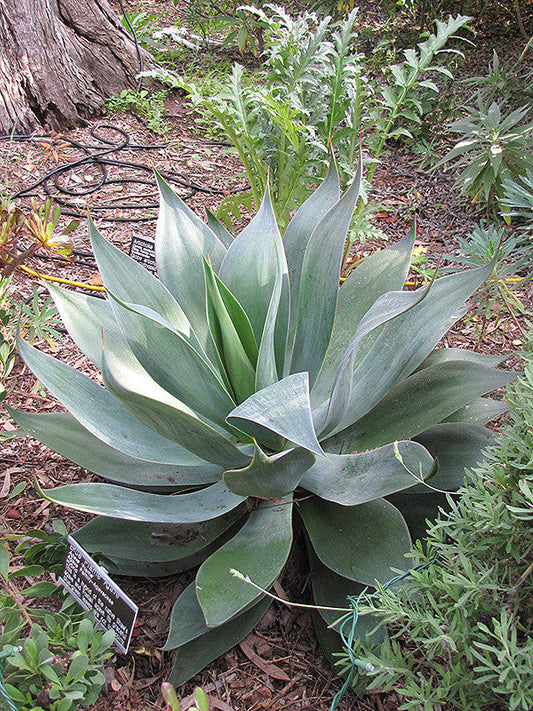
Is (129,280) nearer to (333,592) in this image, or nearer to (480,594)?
(333,592)

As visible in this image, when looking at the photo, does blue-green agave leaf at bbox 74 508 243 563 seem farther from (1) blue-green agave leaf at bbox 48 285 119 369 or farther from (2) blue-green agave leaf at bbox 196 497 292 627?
(1) blue-green agave leaf at bbox 48 285 119 369

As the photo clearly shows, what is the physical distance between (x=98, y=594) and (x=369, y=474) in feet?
2.06

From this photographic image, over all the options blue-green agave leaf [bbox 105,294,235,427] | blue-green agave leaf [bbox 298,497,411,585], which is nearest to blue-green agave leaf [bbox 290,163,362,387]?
blue-green agave leaf [bbox 105,294,235,427]

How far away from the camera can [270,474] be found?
1.15 metres

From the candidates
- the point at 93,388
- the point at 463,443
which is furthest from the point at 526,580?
the point at 93,388

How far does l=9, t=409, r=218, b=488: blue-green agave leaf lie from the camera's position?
141 cm

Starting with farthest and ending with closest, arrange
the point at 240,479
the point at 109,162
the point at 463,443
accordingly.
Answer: the point at 109,162 → the point at 463,443 → the point at 240,479

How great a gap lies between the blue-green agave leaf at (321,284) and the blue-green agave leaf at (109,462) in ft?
1.30

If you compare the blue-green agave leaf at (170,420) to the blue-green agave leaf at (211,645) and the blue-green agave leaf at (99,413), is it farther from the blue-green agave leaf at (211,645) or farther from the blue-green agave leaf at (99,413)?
the blue-green agave leaf at (211,645)

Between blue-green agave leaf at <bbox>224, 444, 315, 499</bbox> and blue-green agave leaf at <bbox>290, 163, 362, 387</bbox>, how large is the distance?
0.39 m

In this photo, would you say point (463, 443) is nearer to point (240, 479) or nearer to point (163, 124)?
point (240, 479)

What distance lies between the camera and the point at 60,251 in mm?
2133

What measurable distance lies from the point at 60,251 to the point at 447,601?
70.4 inches

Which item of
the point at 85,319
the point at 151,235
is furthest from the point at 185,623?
the point at 151,235
